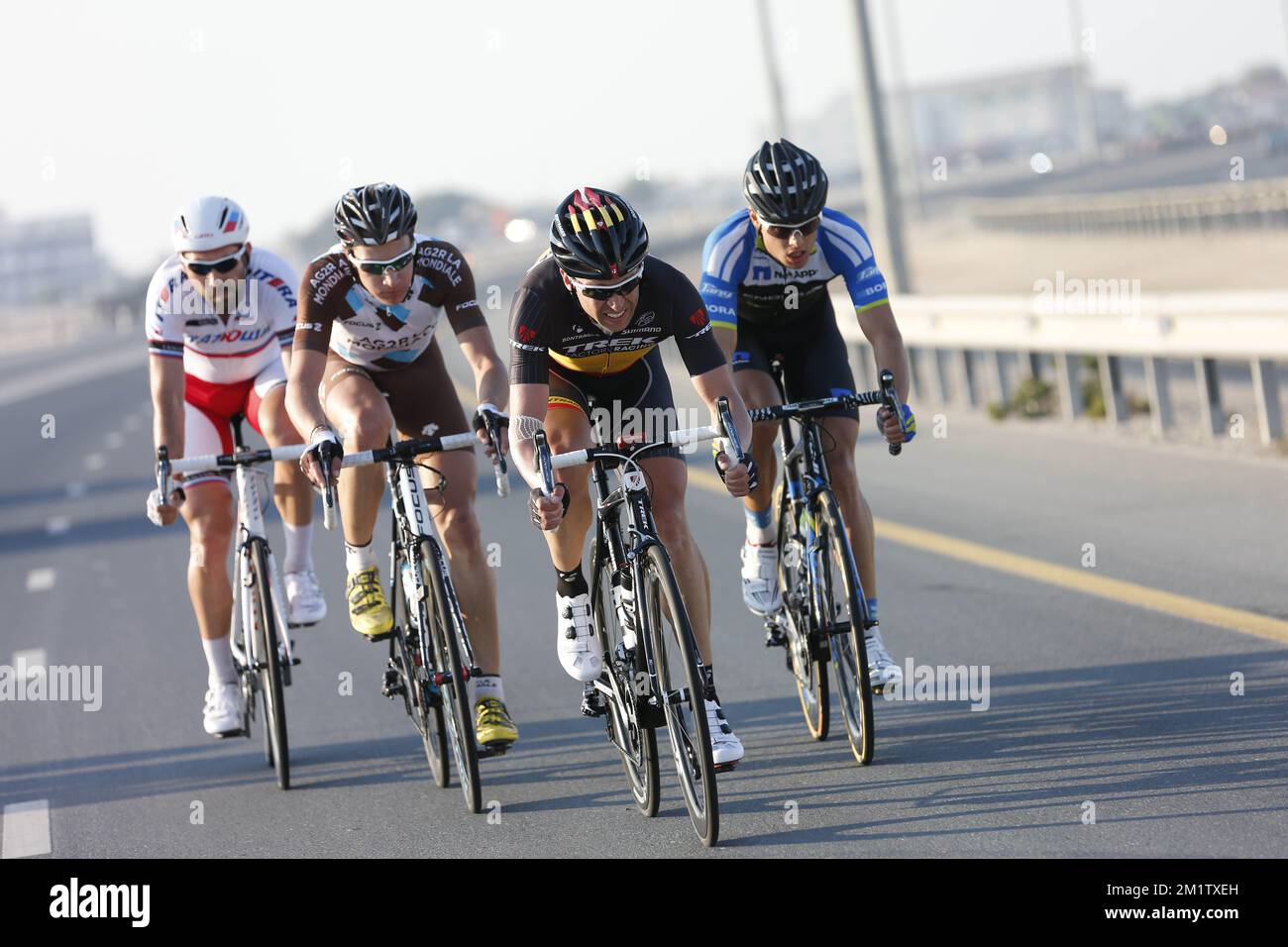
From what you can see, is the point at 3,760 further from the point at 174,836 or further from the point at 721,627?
the point at 721,627

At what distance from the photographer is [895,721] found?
24.0ft

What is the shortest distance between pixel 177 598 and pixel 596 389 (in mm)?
6635

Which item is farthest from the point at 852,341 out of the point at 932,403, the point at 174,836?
the point at 174,836

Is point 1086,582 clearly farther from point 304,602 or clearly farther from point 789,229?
point 304,602

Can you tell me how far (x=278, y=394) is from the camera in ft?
25.9

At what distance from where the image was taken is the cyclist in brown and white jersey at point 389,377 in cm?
673

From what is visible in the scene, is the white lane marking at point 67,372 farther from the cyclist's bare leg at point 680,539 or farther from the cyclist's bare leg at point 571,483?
the cyclist's bare leg at point 680,539

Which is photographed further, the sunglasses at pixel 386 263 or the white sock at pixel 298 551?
the white sock at pixel 298 551

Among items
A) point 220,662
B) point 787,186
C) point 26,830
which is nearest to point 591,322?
point 787,186

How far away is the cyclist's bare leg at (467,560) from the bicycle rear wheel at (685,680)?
1.12m

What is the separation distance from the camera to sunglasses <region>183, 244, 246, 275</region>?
730cm

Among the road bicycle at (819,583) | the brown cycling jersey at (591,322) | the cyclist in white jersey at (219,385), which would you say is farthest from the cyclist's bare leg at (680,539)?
the cyclist in white jersey at (219,385)

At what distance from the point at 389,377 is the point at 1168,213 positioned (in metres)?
47.1
